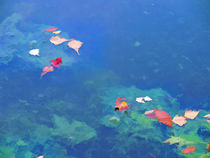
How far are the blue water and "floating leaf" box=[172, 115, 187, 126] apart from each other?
34 millimetres

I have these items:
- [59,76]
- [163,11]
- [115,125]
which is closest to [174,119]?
[115,125]

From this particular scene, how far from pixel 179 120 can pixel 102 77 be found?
0.68 metres

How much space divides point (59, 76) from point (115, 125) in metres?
0.62

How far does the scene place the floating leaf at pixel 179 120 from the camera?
1.50m

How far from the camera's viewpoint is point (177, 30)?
7.34ft

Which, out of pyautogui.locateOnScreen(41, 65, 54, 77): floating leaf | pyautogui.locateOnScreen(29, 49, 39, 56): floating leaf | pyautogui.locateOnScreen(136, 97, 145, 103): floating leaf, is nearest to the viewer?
pyautogui.locateOnScreen(136, 97, 145, 103): floating leaf

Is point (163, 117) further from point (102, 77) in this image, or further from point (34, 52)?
point (34, 52)

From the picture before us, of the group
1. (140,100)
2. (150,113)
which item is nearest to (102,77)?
(140,100)

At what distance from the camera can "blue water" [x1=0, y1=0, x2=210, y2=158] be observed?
139 cm

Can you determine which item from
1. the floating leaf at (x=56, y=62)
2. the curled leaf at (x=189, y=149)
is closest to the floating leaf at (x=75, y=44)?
the floating leaf at (x=56, y=62)

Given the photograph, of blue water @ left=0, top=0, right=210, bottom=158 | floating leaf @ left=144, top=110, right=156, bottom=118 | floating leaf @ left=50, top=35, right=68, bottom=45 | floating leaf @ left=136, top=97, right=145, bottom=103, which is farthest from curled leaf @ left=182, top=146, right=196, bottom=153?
floating leaf @ left=50, top=35, right=68, bottom=45

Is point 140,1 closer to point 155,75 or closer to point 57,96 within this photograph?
point 155,75

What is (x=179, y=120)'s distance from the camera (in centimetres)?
152

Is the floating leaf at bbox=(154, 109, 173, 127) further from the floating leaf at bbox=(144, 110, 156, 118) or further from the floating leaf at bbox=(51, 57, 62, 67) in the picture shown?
the floating leaf at bbox=(51, 57, 62, 67)
